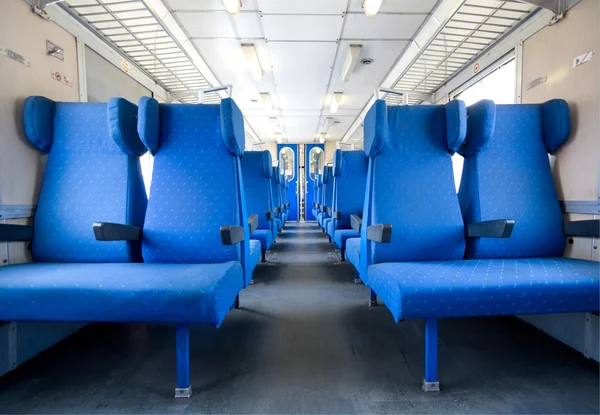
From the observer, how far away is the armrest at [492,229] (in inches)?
62.1

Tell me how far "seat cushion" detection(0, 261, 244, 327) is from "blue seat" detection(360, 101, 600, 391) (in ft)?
2.80

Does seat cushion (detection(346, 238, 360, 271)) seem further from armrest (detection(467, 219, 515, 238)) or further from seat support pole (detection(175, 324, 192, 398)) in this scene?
seat support pole (detection(175, 324, 192, 398))

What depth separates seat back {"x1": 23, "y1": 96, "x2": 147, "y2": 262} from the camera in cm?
197

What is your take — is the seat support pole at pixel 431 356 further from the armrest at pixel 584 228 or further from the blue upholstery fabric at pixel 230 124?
the blue upholstery fabric at pixel 230 124

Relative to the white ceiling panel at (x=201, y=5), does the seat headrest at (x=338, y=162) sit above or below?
below

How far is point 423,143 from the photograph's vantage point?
2072 millimetres

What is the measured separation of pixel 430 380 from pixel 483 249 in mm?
916

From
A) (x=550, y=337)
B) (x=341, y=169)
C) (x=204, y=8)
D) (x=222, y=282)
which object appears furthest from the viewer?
(x=341, y=169)

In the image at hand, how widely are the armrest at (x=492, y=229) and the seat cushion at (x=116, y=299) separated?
1.42 metres

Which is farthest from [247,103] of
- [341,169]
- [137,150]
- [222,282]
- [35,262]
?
[222,282]

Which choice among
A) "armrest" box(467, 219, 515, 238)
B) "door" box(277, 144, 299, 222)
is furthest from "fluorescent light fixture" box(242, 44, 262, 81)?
"door" box(277, 144, 299, 222)

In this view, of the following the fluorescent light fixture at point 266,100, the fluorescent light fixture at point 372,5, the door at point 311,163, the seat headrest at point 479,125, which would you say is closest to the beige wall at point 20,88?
the fluorescent light fixture at point 372,5

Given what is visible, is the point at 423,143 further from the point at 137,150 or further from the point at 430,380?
the point at 137,150

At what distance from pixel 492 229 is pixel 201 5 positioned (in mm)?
3332
